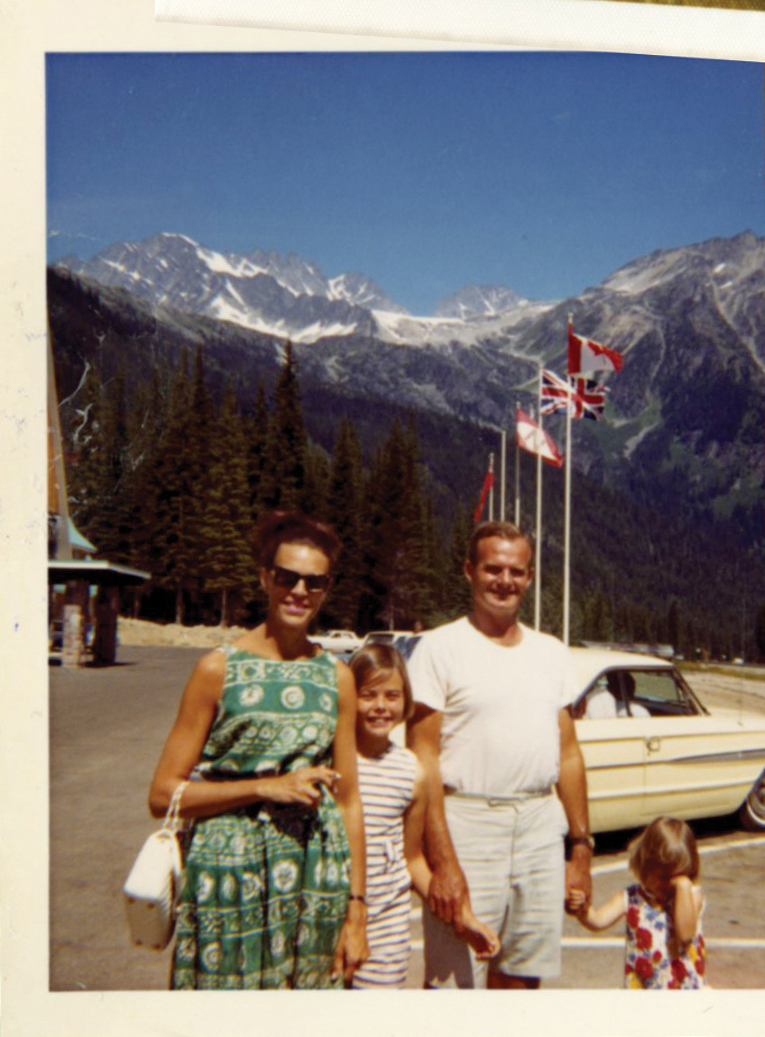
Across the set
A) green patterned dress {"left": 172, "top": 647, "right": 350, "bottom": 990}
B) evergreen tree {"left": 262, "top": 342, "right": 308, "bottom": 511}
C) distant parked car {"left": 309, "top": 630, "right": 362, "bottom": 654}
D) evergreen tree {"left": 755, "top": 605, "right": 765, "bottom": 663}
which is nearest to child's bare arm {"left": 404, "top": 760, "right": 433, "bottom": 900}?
green patterned dress {"left": 172, "top": 647, "right": 350, "bottom": 990}

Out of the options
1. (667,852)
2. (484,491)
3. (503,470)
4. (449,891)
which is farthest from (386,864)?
(503,470)

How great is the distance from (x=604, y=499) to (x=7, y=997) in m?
3.23

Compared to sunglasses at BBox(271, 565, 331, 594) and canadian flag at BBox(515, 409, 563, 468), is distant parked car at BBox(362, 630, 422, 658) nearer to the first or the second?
sunglasses at BBox(271, 565, 331, 594)

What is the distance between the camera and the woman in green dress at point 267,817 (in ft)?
8.64

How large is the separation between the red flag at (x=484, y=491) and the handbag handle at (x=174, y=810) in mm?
1780

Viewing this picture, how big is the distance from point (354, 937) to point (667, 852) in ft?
3.42

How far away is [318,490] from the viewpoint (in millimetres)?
4164

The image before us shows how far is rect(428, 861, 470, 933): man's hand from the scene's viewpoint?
2.97m

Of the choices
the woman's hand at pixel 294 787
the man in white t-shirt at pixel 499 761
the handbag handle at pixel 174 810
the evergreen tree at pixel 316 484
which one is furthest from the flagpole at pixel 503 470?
the handbag handle at pixel 174 810

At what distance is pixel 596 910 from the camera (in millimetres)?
3168

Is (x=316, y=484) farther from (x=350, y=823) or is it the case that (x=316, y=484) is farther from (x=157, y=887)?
(x=157, y=887)

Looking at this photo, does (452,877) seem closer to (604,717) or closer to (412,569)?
(412,569)

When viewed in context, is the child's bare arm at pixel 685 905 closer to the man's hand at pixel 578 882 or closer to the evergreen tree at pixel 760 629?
the man's hand at pixel 578 882

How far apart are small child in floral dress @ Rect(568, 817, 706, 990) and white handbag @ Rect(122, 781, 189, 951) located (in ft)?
3.98
